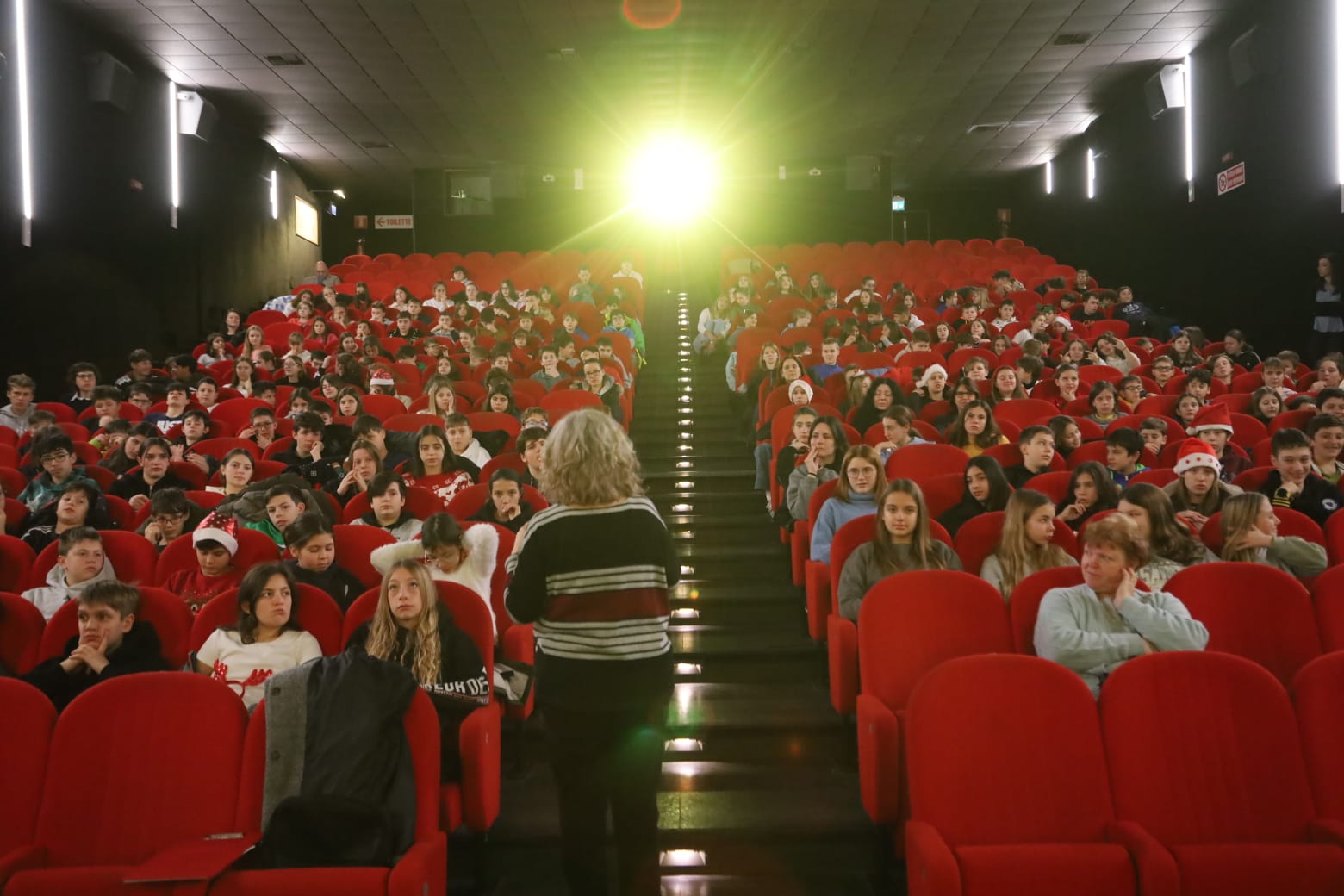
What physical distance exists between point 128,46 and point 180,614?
751cm

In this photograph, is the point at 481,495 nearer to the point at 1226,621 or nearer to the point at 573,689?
the point at 573,689

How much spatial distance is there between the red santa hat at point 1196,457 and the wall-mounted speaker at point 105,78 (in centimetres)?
823

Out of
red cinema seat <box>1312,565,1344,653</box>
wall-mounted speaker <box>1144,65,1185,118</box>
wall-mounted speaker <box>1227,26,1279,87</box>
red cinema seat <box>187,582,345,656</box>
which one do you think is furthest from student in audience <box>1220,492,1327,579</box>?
wall-mounted speaker <box>1144,65,1185,118</box>

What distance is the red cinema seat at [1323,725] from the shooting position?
2.13 metres

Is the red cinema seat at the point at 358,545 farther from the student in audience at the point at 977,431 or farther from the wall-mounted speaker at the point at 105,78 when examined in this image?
the wall-mounted speaker at the point at 105,78

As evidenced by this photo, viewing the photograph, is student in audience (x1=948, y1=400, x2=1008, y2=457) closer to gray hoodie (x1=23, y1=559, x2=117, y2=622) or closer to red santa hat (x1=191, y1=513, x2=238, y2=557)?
red santa hat (x1=191, y1=513, x2=238, y2=557)

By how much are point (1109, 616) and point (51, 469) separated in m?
4.18

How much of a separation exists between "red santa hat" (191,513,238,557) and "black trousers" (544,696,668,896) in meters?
1.74

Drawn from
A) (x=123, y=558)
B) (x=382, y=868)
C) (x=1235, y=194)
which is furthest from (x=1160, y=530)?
(x=1235, y=194)

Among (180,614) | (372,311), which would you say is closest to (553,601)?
(180,614)

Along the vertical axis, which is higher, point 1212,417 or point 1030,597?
point 1212,417

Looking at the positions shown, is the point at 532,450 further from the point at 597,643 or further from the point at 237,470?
the point at 597,643

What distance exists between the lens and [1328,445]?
3.91 metres

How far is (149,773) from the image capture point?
2.22m
